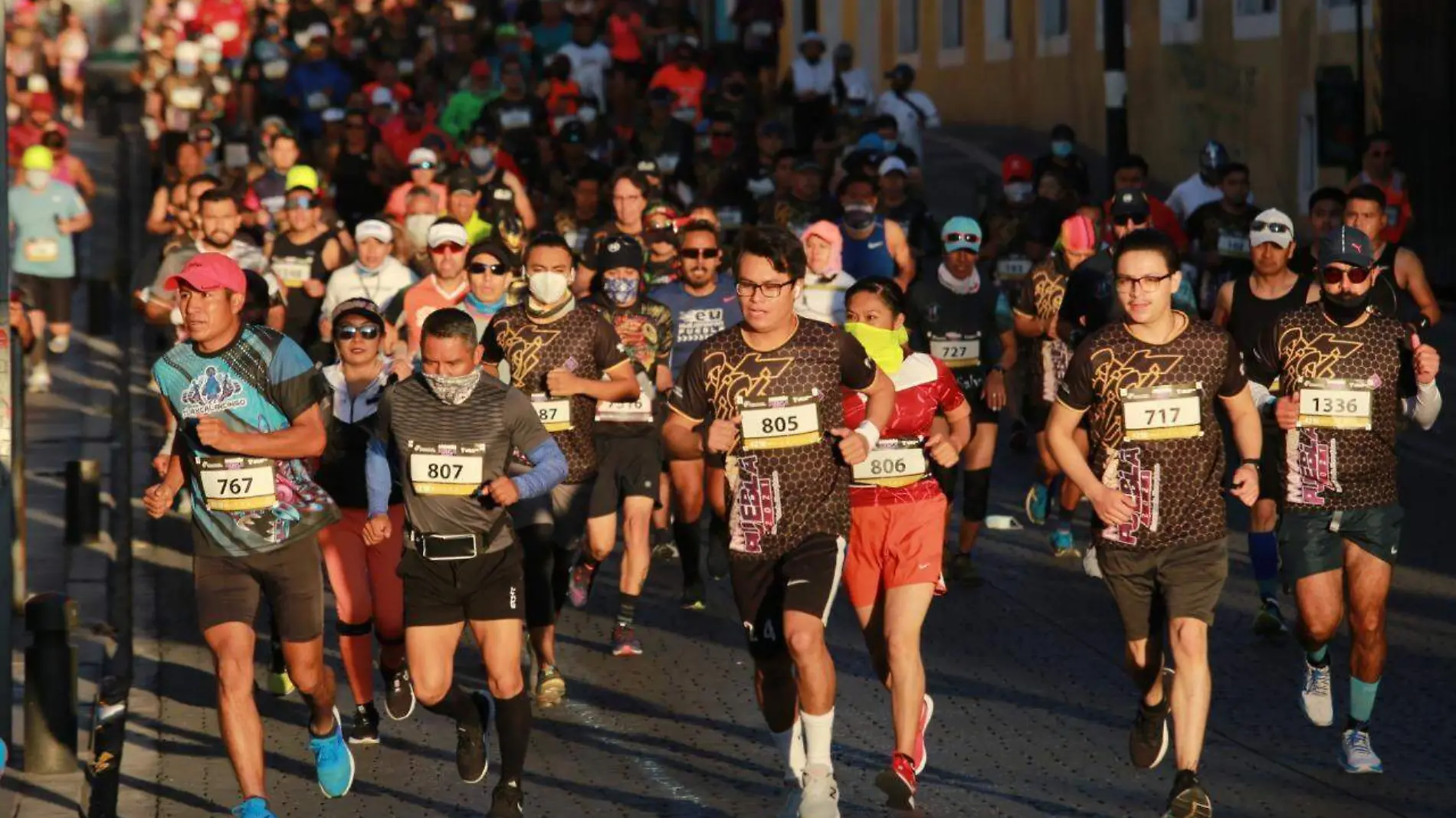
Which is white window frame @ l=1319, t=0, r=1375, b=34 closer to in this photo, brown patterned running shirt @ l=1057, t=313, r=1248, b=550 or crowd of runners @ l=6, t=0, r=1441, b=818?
crowd of runners @ l=6, t=0, r=1441, b=818

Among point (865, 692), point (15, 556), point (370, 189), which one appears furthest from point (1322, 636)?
point (370, 189)

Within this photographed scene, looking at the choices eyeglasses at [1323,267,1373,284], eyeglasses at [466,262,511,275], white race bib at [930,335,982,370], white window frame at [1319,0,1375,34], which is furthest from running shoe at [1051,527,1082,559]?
white window frame at [1319,0,1375,34]

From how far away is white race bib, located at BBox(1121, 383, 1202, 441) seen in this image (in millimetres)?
9734

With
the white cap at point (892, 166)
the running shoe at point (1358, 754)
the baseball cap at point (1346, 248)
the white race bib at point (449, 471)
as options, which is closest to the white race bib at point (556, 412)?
the white race bib at point (449, 471)

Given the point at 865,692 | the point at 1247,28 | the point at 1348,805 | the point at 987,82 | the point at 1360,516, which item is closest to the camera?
the point at 1348,805

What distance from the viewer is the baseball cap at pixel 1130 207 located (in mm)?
14820

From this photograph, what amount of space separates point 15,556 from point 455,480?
4829 millimetres

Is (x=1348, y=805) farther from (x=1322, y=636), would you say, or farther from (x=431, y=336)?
(x=431, y=336)

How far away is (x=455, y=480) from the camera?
33.2ft

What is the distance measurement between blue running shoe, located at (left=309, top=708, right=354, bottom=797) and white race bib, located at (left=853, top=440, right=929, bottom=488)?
2086mm

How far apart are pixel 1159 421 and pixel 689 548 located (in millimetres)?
5126

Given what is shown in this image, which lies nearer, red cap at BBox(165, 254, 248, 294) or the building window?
red cap at BBox(165, 254, 248, 294)

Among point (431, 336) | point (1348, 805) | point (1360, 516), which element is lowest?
point (1348, 805)

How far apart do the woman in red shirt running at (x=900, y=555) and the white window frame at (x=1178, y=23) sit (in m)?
20.7
